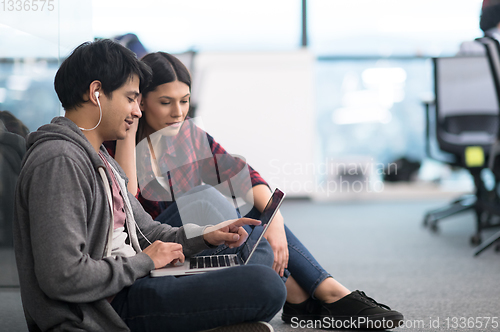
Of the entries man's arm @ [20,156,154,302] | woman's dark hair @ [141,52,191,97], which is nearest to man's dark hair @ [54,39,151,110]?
man's arm @ [20,156,154,302]

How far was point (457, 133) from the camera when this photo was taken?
2.81 meters

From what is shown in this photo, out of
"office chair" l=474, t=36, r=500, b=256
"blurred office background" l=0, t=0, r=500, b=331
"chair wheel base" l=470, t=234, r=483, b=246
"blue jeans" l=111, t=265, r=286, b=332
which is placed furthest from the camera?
"blurred office background" l=0, t=0, r=500, b=331

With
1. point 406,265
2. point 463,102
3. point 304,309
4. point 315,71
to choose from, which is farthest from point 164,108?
point 315,71

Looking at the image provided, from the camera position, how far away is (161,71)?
44.4 inches

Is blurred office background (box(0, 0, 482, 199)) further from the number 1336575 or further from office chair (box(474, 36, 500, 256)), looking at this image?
A: the number 1336575

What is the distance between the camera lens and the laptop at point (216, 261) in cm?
86

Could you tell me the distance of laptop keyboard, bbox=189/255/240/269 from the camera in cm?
91

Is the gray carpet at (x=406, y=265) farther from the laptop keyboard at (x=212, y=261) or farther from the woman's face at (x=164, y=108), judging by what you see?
the woman's face at (x=164, y=108)

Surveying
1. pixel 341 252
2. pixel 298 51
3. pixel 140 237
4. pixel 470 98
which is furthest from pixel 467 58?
pixel 140 237

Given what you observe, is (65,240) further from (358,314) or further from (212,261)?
(358,314)

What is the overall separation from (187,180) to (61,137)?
1.32 feet

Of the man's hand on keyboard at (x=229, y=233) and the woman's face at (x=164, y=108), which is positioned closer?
the man's hand on keyboard at (x=229, y=233)

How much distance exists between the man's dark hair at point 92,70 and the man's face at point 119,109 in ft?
0.04

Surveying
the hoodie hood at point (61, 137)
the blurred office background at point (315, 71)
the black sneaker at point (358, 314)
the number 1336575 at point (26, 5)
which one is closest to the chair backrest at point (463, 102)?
the blurred office background at point (315, 71)
